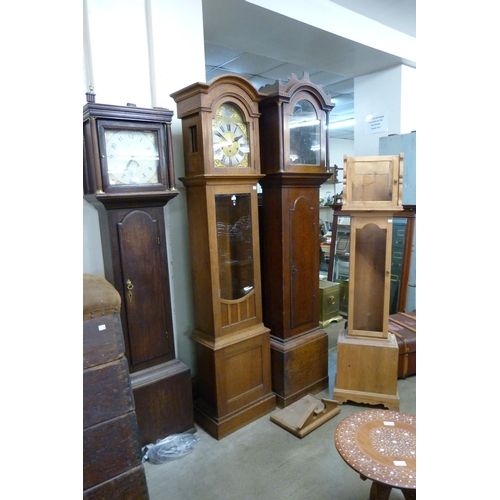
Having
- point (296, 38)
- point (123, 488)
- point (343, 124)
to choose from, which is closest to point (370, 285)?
point (123, 488)

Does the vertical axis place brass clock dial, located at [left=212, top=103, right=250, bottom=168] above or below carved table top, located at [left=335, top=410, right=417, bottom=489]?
above

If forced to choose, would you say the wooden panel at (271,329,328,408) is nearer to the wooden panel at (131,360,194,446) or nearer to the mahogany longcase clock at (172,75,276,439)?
the mahogany longcase clock at (172,75,276,439)

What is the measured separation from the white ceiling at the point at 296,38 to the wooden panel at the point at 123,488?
256cm

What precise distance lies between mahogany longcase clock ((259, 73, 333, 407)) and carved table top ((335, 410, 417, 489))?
0.83 metres

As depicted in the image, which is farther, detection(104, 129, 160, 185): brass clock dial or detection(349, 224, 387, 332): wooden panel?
detection(349, 224, 387, 332): wooden panel

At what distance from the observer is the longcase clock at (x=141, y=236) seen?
1633 mm

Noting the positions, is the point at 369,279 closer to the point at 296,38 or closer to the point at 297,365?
the point at 297,365

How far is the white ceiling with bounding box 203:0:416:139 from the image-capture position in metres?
2.45

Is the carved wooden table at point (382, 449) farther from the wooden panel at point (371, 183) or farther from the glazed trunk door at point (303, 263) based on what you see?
the wooden panel at point (371, 183)

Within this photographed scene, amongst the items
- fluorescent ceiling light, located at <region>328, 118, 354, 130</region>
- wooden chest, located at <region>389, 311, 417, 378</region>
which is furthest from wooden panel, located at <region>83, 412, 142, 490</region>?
fluorescent ceiling light, located at <region>328, 118, 354, 130</region>

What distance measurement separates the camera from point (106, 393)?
140 centimetres
